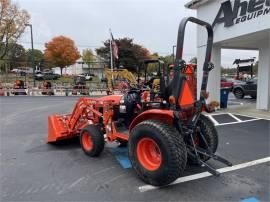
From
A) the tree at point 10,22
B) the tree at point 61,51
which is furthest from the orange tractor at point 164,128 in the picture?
the tree at point 61,51

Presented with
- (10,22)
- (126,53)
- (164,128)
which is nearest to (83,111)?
(164,128)

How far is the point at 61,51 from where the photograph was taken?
4766cm

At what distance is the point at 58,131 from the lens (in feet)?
20.5

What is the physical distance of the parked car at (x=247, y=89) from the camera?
55.3 feet

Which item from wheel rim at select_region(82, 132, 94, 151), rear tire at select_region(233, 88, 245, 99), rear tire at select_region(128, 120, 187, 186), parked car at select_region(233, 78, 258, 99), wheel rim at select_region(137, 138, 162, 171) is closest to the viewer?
rear tire at select_region(128, 120, 187, 186)

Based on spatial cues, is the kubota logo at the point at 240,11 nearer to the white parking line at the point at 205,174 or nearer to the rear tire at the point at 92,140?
the white parking line at the point at 205,174

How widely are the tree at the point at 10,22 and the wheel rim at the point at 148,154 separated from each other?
36.1 metres

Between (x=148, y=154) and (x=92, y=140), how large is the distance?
1511 millimetres

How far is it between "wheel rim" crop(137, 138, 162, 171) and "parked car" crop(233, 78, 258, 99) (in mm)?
14370

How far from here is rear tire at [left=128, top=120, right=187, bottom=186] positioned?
3.67 meters

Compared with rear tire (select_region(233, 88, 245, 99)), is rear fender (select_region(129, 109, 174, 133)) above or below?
above

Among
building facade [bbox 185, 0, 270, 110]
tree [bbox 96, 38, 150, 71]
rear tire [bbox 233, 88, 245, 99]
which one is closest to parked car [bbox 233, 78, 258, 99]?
rear tire [bbox 233, 88, 245, 99]

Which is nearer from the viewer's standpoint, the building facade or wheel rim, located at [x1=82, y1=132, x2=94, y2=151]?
wheel rim, located at [x1=82, y1=132, x2=94, y2=151]

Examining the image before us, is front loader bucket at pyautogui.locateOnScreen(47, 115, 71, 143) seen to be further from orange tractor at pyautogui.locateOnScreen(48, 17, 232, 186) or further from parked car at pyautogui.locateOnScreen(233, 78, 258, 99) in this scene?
parked car at pyautogui.locateOnScreen(233, 78, 258, 99)
